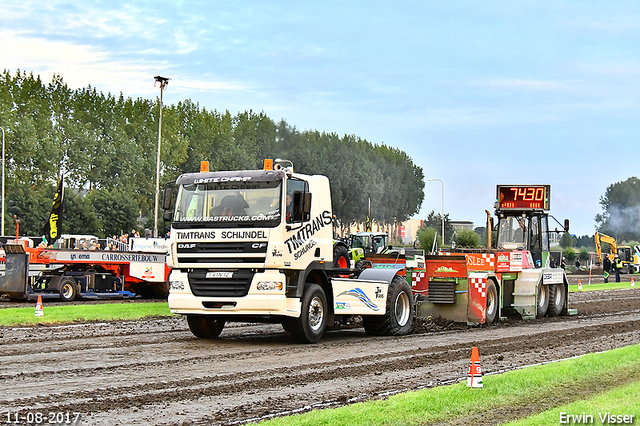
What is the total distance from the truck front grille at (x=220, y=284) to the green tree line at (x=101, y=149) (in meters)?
32.7

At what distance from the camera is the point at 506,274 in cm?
2170

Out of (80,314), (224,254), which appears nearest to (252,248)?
(224,254)

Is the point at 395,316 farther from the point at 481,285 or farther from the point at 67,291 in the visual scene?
the point at 67,291

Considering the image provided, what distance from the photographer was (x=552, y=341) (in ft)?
53.1

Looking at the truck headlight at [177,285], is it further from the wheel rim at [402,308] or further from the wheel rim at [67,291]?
the wheel rim at [67,291]

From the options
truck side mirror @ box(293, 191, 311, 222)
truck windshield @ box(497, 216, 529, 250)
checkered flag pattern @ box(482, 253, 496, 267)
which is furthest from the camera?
truck windshield @ box(497, 216, 529, 250)

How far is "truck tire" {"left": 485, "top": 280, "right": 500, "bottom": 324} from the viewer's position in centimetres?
2042

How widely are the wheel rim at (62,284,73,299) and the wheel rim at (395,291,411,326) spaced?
46.9ft

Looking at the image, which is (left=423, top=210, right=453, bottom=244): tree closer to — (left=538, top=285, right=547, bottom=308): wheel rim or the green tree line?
the green tree line

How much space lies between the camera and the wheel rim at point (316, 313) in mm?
15495

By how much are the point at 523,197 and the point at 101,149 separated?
43.2m

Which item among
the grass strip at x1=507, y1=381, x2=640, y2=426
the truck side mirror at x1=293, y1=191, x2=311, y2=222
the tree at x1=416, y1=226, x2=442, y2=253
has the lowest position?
the grass strip at x1=507, y1=381, x2=640, y2=426

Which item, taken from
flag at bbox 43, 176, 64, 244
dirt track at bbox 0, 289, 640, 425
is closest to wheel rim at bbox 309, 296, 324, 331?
dirt track at bbox 0, 289, 640, 425

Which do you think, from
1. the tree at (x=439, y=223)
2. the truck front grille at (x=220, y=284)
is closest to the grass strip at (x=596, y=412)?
the truck front grille at (x=220, y=284)
